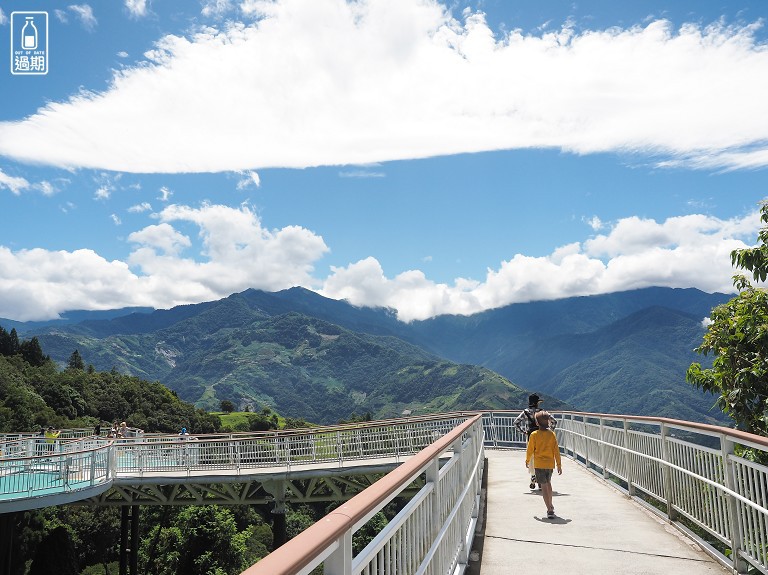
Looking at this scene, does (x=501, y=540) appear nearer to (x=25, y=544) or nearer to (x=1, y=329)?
(x=25, y=544)

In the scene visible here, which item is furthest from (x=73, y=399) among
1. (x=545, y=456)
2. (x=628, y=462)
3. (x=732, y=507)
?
(x=732, y=507)

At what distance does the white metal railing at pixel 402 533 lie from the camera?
1584 mm

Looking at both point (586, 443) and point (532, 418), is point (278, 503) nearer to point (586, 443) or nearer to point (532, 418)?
point (586, 443)

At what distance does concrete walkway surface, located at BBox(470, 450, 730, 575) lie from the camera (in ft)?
19.1

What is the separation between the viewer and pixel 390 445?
858 inches

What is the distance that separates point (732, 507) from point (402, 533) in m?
4.17

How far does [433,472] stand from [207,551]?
40.5 metres

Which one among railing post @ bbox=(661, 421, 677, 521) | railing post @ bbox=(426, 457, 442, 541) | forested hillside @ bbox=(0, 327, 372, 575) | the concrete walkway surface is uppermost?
railing post @ bbox=(426, 457, 442, 541)

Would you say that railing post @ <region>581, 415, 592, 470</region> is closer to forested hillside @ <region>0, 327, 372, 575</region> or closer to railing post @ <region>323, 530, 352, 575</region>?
railing post @ <region>323, 530, 352, 575</region>

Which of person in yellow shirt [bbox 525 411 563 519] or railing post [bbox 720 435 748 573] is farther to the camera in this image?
person in yellow shirt [bbox 525 411 563 519]

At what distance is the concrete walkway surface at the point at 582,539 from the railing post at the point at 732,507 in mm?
202

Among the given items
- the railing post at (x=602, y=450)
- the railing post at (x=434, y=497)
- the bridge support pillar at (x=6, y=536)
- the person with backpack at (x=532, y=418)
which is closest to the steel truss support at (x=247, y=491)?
the bridge support pillar at (x=6, y=536)

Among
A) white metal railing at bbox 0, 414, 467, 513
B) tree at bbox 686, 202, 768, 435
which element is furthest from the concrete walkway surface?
white metal railing at bbox 0, 414, 467, 513

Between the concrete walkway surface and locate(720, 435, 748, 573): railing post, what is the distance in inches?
8.0
